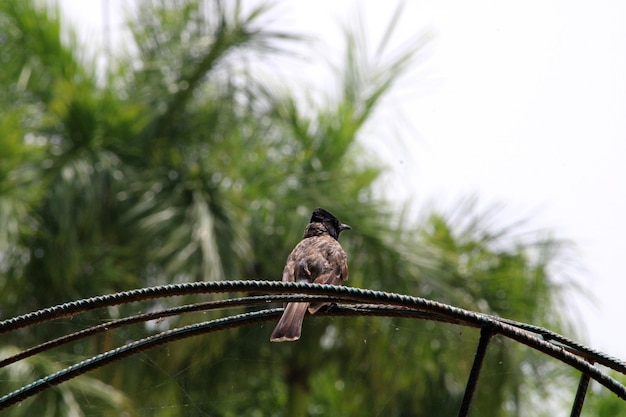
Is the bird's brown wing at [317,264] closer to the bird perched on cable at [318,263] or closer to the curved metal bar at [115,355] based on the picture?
the bird perched on cable at [318,263]

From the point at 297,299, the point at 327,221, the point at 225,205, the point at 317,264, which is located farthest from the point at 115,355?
the point at 225,205

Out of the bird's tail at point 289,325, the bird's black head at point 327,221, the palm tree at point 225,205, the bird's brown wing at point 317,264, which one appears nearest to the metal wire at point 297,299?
the bird's tail at point 289,325

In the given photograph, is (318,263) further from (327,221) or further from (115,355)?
(115,355)

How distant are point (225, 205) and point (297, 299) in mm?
4653

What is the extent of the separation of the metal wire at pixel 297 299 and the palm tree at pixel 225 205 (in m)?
3.55

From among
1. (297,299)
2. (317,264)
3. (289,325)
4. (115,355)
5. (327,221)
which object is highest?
(297,299)

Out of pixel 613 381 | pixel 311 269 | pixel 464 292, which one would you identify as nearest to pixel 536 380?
pixel 464 292

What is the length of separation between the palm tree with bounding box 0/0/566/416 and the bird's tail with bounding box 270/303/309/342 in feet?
10.2

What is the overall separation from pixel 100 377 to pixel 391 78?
3281 mm

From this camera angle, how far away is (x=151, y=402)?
3.60 m

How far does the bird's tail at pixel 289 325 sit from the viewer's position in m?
3.43

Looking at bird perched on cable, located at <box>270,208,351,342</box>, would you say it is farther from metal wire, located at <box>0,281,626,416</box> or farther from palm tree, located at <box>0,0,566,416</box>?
palm tree, located at <box>0,0,566,416</box>

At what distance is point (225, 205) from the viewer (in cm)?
760

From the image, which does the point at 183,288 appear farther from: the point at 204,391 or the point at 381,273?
the point at 381,273
